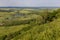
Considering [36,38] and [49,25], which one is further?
[49,25]

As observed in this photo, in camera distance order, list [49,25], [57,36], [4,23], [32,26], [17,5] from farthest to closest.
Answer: [17,5] → [4,23] → [32,26] → [49,25] → [57,36]

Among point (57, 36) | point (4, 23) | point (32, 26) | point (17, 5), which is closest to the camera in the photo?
point (57, 36)

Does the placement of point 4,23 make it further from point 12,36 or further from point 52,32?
point 52,32

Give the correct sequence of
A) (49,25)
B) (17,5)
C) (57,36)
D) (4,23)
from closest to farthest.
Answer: (57,36) < (49,25) < (4,23) < (17,5)

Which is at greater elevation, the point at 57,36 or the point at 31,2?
the point at 31,2

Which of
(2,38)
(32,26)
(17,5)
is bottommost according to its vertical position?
(2,38)

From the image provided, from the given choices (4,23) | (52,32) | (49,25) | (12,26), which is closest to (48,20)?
(49,25)

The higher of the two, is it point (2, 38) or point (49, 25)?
point (49, 25)

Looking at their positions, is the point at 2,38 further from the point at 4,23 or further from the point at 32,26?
the point at 32,26

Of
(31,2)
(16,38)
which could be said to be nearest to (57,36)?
(16,38)
